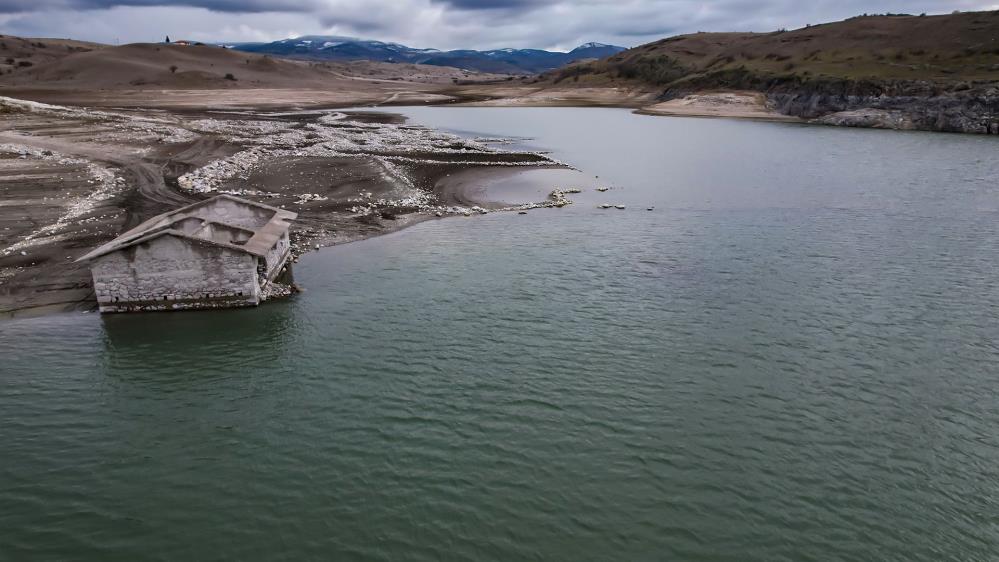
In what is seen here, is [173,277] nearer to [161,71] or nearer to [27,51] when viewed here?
[161,71]

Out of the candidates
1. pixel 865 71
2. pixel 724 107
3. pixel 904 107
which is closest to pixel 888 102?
pixel 904 107

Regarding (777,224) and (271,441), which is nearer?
(271,441)

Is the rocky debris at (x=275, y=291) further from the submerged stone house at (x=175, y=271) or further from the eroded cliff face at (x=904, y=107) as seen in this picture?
the eroded cliff face at (x=904, y=107)

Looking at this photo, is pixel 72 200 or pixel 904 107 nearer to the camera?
pixel 72 200

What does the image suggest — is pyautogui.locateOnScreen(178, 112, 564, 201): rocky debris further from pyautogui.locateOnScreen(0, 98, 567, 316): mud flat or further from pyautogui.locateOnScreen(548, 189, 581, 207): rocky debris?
pyautogui.locateOnScreen(548, 189, 581, 207): rocky debris

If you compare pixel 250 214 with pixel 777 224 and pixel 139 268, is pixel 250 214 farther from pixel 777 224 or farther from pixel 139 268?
pixel 777 224

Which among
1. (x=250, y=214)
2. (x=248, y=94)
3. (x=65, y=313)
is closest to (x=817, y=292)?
(x=250, y=214)

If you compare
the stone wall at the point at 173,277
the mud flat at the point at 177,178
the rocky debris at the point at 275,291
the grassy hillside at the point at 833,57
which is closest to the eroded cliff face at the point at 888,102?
the grassy hillside at the point at 833,57
